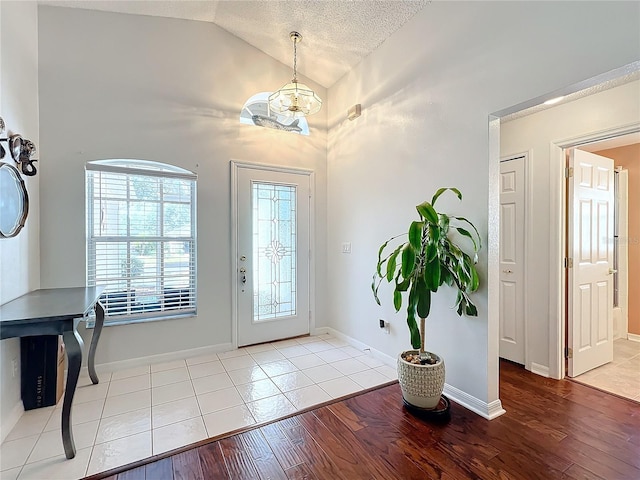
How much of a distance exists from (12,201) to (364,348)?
322cm

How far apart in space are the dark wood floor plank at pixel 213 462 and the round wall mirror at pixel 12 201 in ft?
6.08

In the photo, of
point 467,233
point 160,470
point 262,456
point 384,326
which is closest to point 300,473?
point 262,456

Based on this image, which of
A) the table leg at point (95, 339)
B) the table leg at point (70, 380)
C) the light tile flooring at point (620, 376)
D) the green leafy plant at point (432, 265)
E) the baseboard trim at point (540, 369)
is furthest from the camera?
the baseboard trim at point (540, 369)

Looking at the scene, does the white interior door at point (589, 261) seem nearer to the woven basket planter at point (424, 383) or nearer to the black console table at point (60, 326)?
the woven basket planter at point (424, 383)

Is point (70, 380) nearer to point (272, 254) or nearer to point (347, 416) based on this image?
point (347, 416)

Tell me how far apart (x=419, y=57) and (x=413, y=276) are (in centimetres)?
190

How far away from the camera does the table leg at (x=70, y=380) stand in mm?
1710

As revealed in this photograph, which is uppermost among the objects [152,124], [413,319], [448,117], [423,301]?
[152,124]

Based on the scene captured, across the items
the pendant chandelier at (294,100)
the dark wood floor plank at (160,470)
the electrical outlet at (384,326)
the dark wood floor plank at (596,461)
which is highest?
the pendant chandelier at (294,100)

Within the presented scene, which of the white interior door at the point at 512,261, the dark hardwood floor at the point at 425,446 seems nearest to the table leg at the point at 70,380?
the dark hardwood floor at the point at 425,446

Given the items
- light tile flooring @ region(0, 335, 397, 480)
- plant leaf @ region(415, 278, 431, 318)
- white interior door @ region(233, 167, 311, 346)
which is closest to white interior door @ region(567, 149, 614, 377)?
plant leaf @ region(415, 278, 431, 318)

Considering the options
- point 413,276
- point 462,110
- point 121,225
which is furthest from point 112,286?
point 462,110

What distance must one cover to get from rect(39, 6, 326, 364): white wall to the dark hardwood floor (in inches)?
64.4

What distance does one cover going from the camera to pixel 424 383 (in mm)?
2131
